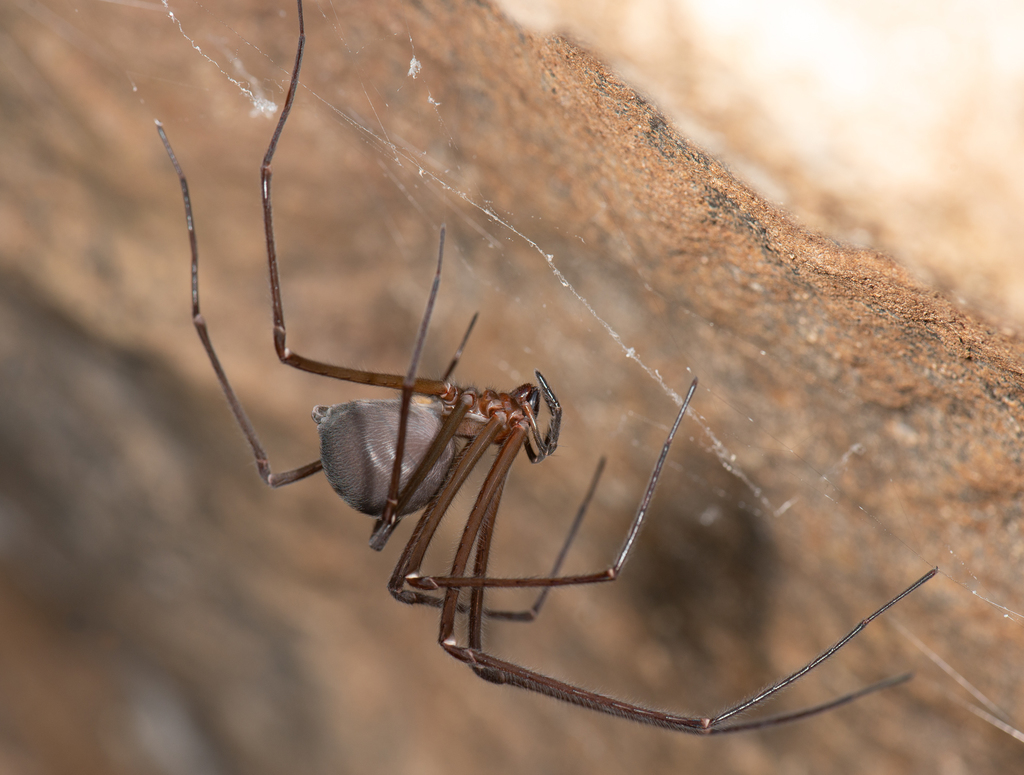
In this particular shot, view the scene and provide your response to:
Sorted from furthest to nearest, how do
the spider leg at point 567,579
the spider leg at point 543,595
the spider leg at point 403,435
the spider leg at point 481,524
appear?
the spider leg at point 543,595
the spider leg at point 481,524
the spider leg at point 567,579
the spider leg at point 403,435

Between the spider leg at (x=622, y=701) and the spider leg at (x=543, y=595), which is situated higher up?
the spider leg at (x=543, y=595)

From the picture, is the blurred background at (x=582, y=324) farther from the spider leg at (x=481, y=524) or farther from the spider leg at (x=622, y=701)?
the spider leg at (x=622, y=701)

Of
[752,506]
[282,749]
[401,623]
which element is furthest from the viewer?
[282,749]

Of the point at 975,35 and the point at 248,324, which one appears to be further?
the point at 248,324

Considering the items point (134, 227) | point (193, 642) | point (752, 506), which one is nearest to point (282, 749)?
point (193, 642)

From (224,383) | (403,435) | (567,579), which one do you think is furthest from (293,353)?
(567,579)

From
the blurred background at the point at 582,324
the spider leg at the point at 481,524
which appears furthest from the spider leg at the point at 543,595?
the spider leg at the point at 481,524

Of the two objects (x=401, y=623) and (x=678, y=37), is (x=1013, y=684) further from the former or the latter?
(x=401, y=623)
